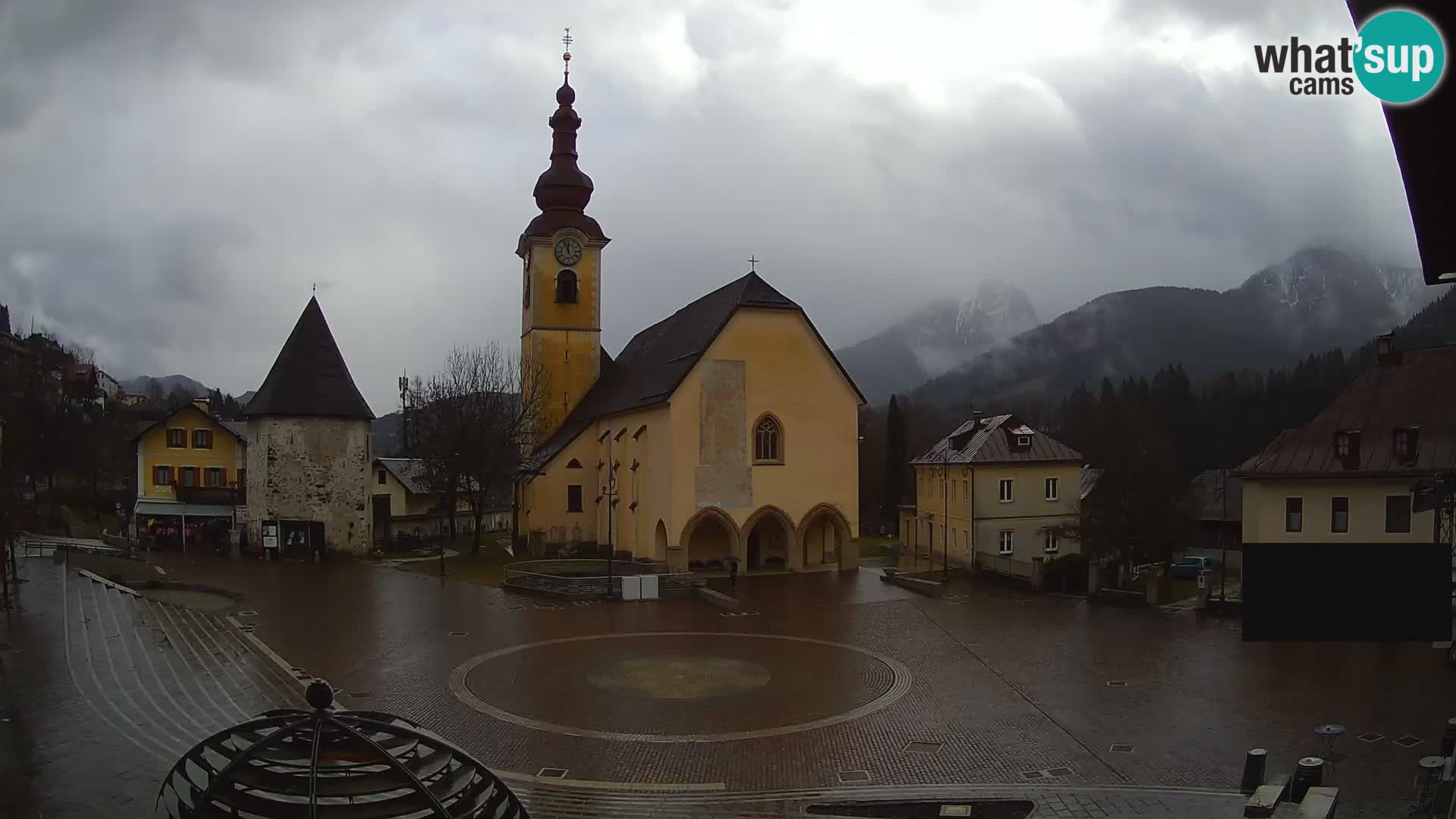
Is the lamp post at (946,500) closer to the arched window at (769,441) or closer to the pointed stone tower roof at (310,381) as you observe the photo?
the arched window at (769,441)

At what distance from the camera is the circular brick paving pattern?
15617 millimetres

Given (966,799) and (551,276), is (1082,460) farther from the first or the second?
(966,799)

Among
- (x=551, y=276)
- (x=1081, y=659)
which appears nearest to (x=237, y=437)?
(x=551, y=276)

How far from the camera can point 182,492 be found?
46.8 meters

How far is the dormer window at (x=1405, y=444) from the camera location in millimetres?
25562

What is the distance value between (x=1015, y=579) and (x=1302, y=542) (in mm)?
9860

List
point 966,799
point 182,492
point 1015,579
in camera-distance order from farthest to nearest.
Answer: point 182,492 < point 1015,579 < point 966,799

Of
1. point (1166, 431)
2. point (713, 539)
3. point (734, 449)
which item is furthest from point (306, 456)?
point (1166, 431)

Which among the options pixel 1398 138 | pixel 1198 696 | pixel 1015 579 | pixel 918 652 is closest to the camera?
pixel 1398 138

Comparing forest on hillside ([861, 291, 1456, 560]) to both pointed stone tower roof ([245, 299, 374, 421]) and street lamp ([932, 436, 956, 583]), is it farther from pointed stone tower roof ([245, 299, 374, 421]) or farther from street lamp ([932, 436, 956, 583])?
pointed stone tower roof ([245, 299, 374, 421])

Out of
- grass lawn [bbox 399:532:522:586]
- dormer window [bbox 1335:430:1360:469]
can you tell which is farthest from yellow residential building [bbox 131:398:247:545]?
dormer window [bbox 1335:430:1360:469]

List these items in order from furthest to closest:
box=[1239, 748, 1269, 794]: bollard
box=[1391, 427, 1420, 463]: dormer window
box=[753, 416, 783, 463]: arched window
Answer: box=[753, 416, 783, 463]: arched window → box=[1391, 427, 1420, 463]: dormer window → box=[1239, 748, 1269, 794]: bollard

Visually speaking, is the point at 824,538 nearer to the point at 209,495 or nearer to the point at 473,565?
the point at 473,565

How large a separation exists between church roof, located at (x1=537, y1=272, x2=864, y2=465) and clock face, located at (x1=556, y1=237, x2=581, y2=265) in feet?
17.6
